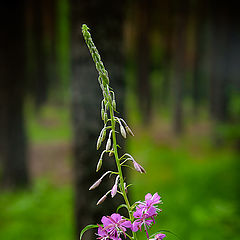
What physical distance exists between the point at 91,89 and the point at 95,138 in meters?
0.54

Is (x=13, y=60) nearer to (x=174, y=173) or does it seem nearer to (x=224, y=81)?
(x=174, y=173)

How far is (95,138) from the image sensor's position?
12.9 ft

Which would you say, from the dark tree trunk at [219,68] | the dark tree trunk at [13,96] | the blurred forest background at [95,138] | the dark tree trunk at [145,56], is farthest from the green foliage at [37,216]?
the dark tree trunk at [145,56]

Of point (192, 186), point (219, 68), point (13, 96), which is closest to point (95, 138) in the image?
point (192, 186)

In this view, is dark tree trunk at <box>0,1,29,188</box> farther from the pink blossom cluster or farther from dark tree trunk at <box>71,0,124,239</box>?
the pink blossom cluster

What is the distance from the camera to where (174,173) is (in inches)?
388

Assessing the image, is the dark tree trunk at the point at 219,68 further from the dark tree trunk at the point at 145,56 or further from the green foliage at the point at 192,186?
the dark tree trunk at the point at 145,56

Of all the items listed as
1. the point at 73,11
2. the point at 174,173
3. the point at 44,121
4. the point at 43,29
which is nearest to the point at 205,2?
the point at 43,29

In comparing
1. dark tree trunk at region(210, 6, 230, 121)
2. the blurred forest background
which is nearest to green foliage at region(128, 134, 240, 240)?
the blurred forest background

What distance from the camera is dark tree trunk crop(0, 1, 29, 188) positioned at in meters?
9.05

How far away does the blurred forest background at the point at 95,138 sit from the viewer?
157 inches

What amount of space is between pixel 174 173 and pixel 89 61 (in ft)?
21.3

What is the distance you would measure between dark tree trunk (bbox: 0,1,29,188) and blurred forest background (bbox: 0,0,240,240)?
0.08ft

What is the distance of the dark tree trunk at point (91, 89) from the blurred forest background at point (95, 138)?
0.04 ft
